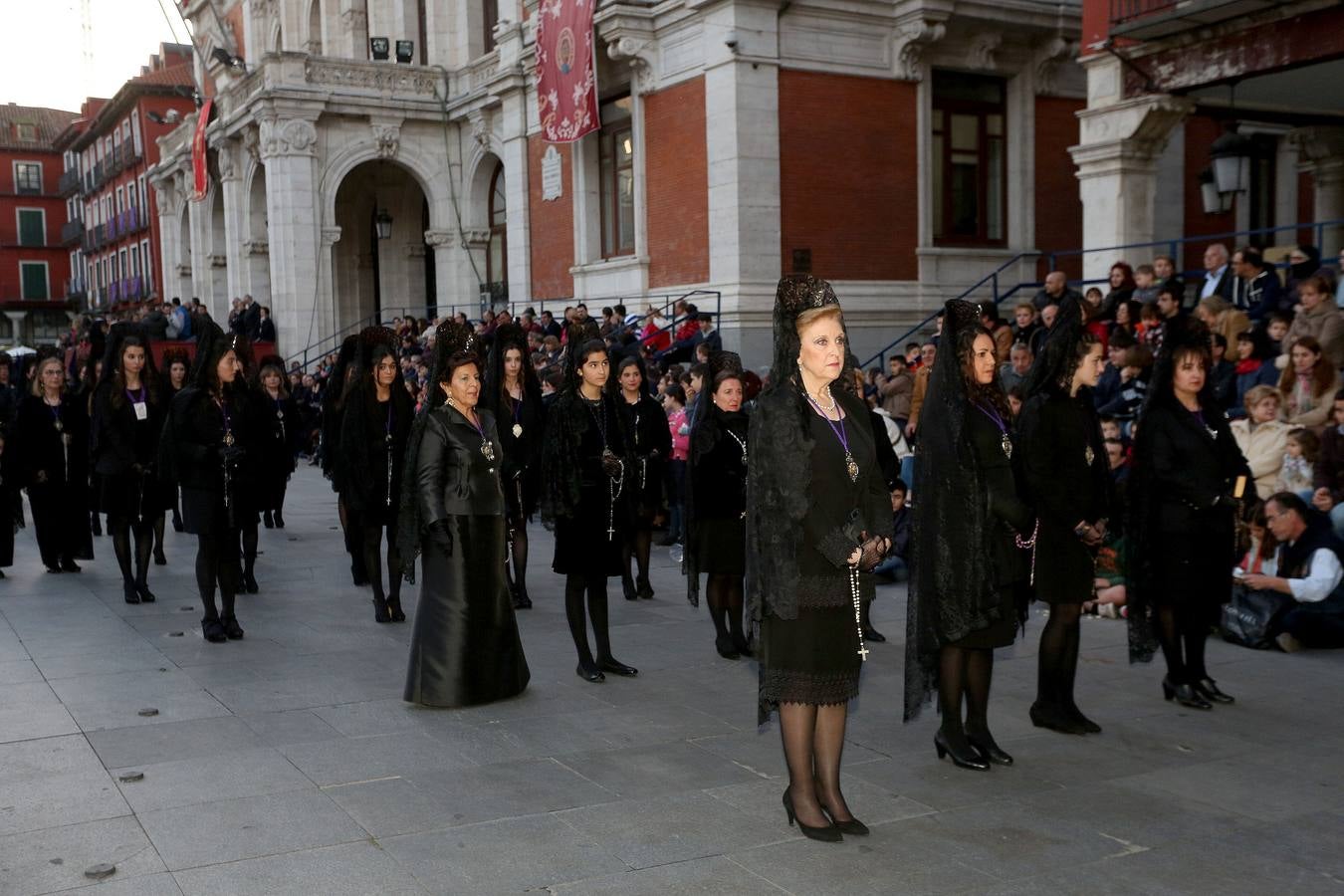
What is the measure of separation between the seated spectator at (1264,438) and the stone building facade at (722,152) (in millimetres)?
9659

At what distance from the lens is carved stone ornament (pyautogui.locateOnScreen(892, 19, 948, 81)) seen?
63.6 feet

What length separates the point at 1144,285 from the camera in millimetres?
13859

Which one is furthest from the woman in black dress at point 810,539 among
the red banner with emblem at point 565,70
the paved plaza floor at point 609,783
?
the red banner with emblem at point 565,70

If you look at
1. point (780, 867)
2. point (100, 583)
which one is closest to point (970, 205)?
point (100, 583)

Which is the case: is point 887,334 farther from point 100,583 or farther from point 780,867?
point 780,867

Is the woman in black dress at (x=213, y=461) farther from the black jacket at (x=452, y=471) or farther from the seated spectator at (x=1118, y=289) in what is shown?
the seated spectator at (x=1118, y=289)

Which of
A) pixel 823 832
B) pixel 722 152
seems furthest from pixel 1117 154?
pixel 823 832

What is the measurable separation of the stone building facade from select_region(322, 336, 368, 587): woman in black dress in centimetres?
917

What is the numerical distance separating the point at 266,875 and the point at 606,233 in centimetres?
1851

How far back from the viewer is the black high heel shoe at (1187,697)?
657 centimetres

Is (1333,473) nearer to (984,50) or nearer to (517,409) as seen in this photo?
(517,409)

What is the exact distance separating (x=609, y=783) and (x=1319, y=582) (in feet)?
15.6

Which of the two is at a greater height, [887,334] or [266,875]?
[887,334]

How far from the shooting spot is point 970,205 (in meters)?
21.3
